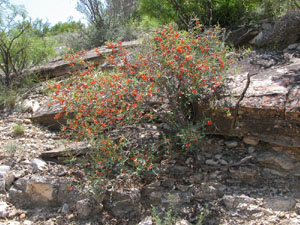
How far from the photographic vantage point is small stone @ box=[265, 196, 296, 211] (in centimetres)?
244

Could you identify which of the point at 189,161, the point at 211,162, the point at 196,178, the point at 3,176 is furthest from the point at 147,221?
the point at 3,176

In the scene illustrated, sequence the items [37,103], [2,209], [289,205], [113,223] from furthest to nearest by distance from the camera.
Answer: [37,103] < [2,209] < [113,223] < [289,205]

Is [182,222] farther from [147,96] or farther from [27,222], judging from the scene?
[27,222]

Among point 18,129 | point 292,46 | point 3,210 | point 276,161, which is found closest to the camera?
point 276,161

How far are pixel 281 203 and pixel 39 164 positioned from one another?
2.55 m

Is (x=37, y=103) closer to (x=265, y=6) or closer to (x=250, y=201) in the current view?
Answer: (x=250, y=201)

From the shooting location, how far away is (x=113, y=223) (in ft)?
8.84

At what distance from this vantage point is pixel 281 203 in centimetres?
246

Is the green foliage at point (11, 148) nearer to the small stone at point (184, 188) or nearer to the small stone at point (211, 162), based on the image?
the small stone at point (184, 188)

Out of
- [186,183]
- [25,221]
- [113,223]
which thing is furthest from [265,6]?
[25,221]

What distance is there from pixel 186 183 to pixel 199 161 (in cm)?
26

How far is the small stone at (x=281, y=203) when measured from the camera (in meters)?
2.44

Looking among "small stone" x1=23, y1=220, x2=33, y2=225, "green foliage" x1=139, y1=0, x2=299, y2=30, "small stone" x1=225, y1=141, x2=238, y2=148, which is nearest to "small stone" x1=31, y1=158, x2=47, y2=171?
"small stone" x1=23, y1=220, x2=33, y2=225

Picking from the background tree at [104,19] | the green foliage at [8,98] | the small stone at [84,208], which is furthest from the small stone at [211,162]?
the background tree at [104,19]
